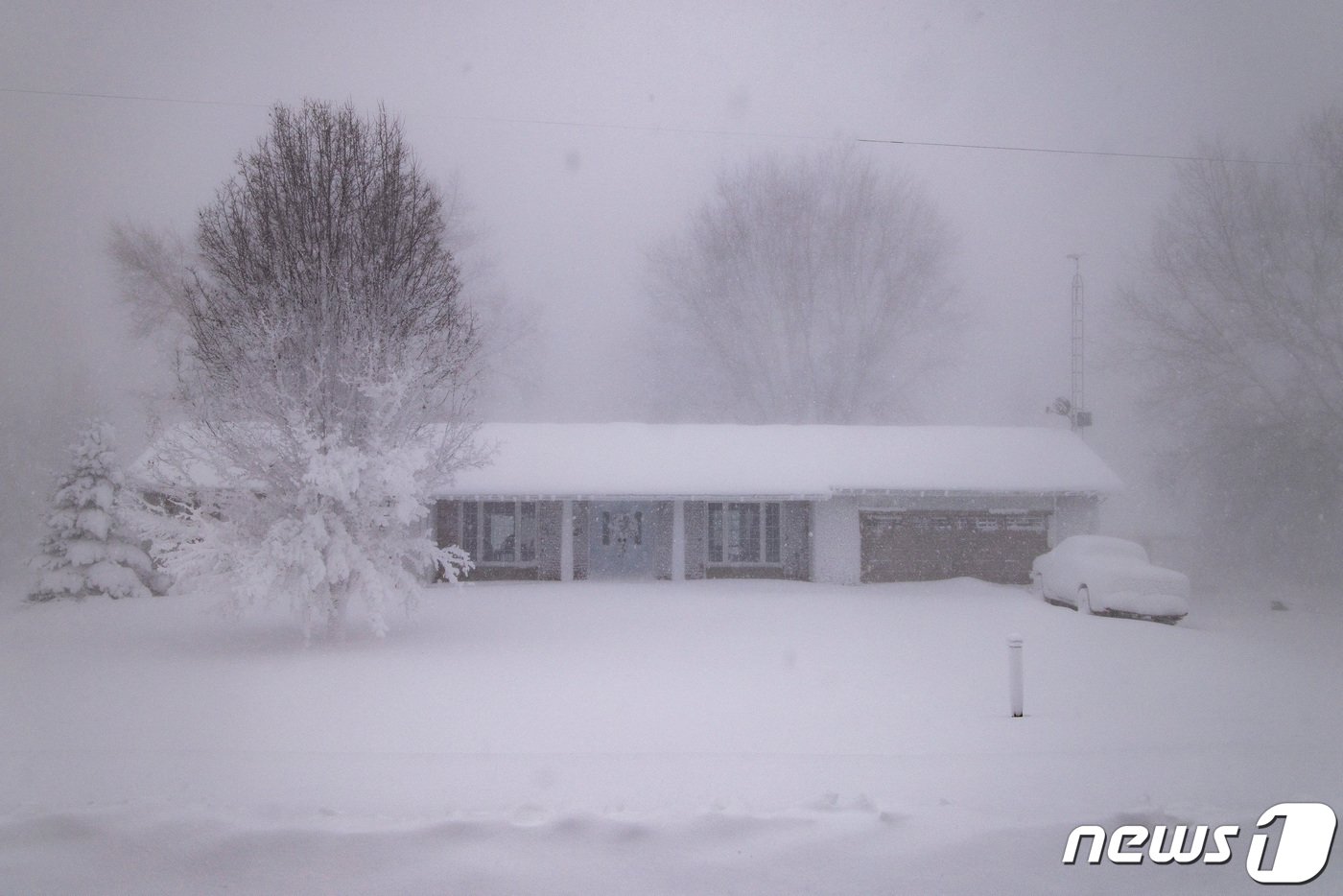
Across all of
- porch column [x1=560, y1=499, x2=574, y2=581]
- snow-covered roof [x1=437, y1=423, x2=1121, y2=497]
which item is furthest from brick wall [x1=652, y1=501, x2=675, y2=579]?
porch column [x1=560, y1=499, x2=574, y2=581]

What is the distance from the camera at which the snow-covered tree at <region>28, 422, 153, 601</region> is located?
69.2 feet

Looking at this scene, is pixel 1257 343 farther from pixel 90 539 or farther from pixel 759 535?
pixel 90 539

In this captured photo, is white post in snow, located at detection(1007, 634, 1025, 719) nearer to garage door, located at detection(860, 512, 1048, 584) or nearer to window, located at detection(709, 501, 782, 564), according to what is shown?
garage door, located at detection(860, 512, 1048, 584)

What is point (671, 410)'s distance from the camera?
38.7 meters

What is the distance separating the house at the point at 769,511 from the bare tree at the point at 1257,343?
5.37 meters

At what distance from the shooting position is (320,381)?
44.6ft

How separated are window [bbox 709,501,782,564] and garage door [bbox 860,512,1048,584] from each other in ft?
8.00

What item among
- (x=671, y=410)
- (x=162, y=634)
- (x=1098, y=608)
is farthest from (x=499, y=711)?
(x=671, y=410)

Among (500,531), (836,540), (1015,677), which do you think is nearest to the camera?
(1015,677)

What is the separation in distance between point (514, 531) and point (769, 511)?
6809mm

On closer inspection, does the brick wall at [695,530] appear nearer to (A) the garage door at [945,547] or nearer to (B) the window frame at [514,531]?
(B) the window frame at [514,531]

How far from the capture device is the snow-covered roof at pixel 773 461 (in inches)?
893

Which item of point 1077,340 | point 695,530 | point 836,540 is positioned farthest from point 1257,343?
point 695,530

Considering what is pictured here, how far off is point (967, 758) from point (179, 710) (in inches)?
308
